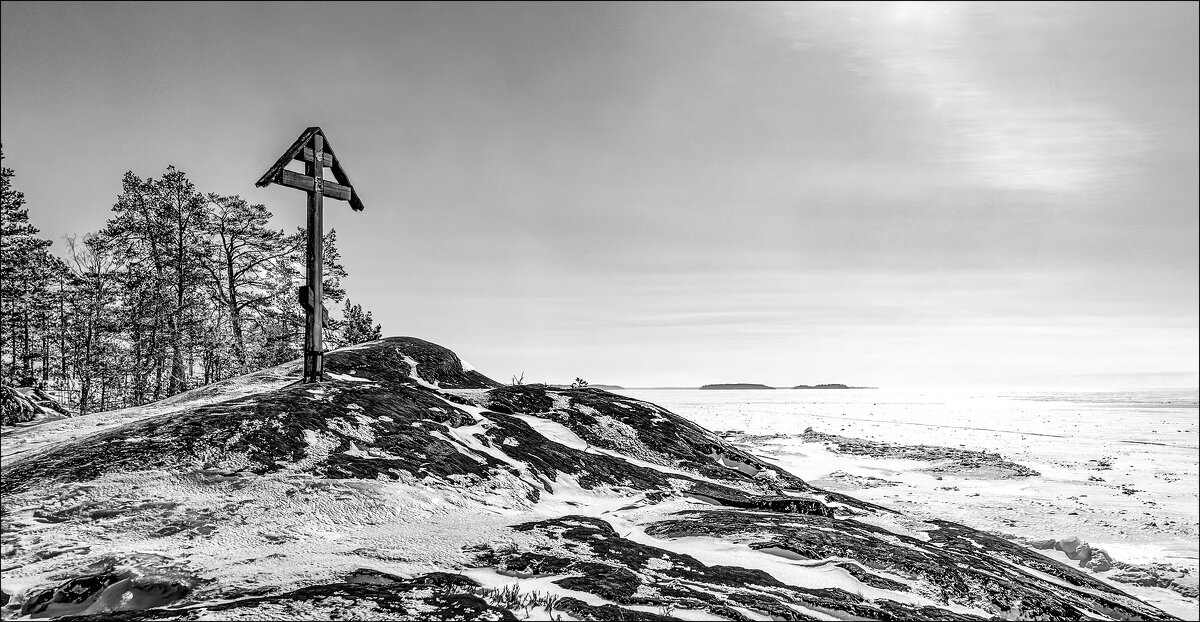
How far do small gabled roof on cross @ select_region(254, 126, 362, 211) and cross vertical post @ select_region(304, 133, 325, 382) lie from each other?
0.11 meters

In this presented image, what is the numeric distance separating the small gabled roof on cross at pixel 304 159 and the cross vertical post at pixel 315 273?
11 cm

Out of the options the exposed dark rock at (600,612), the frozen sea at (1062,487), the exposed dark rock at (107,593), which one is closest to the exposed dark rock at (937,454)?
the frozen sea at (1062,487)

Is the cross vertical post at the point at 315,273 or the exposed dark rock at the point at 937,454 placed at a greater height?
the cross vertical post at the point at 315,273

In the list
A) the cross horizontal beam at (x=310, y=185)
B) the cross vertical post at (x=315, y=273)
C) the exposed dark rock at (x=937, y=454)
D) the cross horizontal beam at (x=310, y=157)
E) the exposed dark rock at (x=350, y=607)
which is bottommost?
the exposed dark rock at (x=937, y=454)

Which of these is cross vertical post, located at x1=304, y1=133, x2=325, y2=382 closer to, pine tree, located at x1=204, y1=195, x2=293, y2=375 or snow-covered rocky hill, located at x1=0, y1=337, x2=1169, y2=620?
snow-covered rocky hill, located at x1=0, y1=337, x2=1169, y2=620

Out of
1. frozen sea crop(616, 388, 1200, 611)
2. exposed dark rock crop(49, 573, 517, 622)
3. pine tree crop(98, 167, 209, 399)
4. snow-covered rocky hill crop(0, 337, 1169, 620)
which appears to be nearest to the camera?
exposed dark rock crop(49, 573, 517, 622)

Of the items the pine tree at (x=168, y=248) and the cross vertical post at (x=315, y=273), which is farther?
the pine tree at (x=168, y=248)

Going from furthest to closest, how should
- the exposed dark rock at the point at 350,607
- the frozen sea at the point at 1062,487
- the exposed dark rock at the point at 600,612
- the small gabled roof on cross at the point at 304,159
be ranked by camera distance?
the frozen sea at the point at 1062,487 < the small gabled roof on cross at the point at 304,159 < the exposed dark rock at the point at 600,612 < the exposed dark rock at the point at 350,607

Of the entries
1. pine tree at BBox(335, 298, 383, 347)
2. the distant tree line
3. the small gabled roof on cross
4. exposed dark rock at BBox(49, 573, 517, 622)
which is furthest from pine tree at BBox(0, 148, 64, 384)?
exposed dark rock at BBox(49, 573, 517, 622)

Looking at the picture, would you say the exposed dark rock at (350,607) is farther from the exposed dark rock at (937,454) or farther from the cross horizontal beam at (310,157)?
the exposed dark rock at (937,454)

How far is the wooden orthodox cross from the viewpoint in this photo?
984 cm

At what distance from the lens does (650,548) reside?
5781 mm

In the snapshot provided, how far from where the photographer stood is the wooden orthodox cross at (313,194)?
9836mm

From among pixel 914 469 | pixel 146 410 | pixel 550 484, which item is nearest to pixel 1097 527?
pixel 914 469
